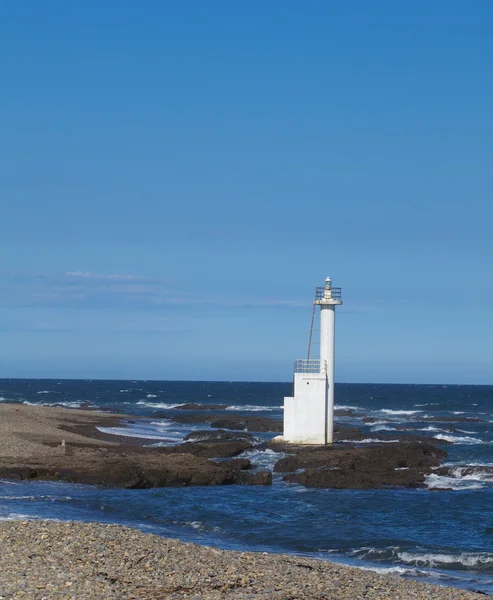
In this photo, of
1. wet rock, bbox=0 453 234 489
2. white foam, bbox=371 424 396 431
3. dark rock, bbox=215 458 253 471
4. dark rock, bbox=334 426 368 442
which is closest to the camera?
wet rock, bbox=0 453 234 489

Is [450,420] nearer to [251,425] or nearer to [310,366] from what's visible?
[251,425]

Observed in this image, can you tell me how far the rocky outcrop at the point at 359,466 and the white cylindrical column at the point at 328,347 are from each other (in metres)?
1.37

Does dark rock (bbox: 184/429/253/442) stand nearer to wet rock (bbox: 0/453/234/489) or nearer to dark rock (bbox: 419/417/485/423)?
wet rock (bbox: 0/453/234/489)

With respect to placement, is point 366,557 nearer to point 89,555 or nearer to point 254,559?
point 254,559

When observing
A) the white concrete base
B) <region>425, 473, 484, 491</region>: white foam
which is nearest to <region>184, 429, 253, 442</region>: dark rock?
the white concrete base

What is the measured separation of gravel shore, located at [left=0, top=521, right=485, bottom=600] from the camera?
12664 millimetres

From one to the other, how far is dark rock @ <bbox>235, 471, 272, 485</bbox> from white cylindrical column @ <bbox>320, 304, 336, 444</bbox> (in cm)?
734

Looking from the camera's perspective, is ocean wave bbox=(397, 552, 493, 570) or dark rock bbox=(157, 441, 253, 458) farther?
dark rock bbox=(157, 441, 253, 458)

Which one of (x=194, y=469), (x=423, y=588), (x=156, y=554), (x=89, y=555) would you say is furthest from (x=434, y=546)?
(x=194, y=469)

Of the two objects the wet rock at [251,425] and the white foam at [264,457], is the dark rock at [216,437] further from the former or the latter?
the wet rock at [251,425]

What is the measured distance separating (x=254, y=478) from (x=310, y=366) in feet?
25.8

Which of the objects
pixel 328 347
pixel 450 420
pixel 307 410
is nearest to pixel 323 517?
pixel 307 410

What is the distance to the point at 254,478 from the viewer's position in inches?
1113

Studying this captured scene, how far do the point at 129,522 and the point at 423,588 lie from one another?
325 inches
